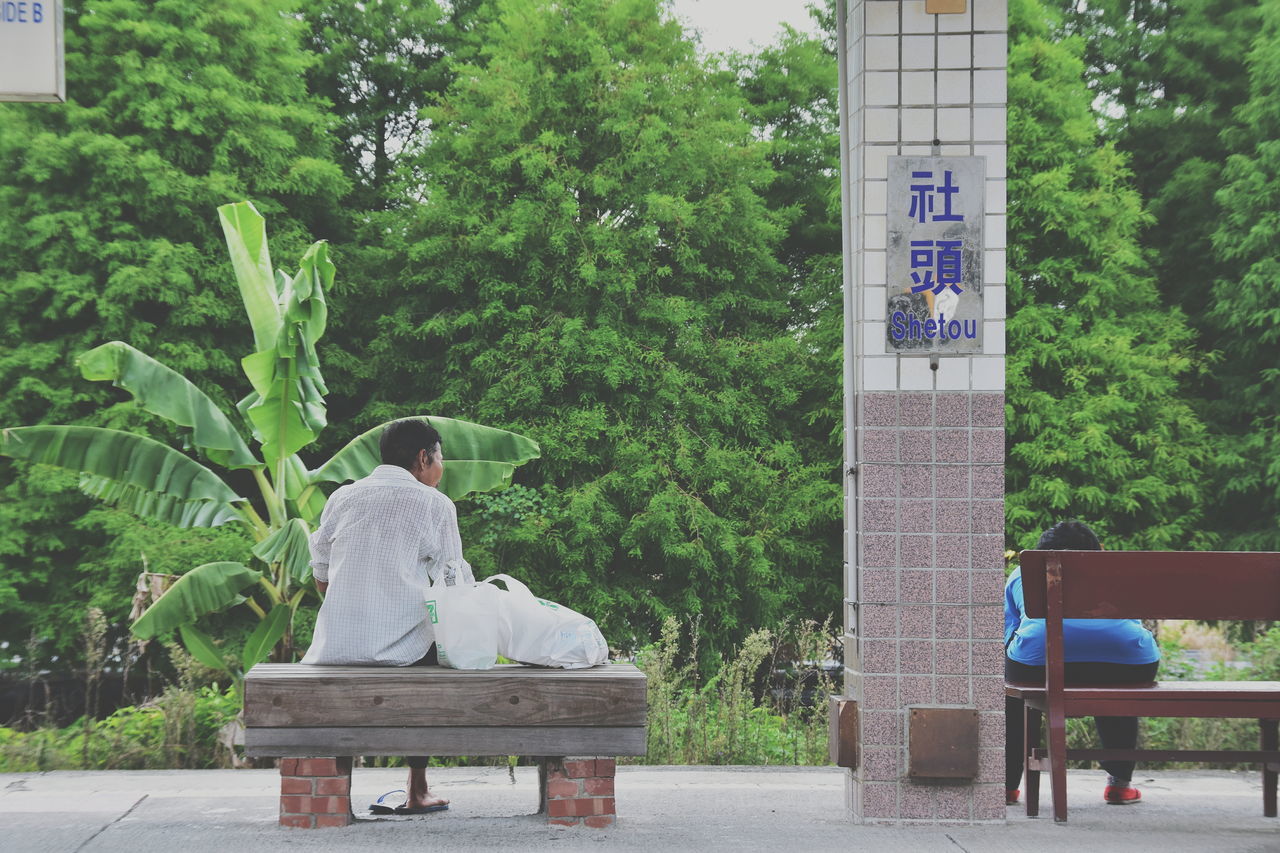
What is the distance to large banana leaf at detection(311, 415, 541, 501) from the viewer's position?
35.7 feet

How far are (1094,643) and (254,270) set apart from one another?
24.9ft

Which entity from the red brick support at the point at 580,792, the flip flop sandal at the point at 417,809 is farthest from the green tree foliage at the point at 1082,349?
the red brick support at the point at 580,792

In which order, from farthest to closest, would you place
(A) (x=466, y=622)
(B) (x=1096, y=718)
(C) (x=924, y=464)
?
(B) (x=1096, y=718) < (C) (x=924, y=464) < (A) (x=466, y=622)

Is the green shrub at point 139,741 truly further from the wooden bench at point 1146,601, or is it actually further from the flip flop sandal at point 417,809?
the wooden bench at point 1146,601

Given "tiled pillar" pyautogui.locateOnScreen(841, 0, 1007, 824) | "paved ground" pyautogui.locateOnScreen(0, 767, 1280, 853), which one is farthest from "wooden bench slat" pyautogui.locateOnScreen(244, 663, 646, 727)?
"tiled pillar" pyautogui.locateOnScreen(841, 0, 1007, 824)

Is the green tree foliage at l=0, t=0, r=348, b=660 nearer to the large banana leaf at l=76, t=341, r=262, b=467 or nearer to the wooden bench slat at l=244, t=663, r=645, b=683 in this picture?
the large banana leaf at l=76, t=341, r=262, b=467

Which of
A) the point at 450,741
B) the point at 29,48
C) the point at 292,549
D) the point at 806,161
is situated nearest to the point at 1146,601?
Result: the point at 450,741

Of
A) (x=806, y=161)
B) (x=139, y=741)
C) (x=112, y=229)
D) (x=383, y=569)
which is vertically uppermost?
(x=806, y=161)

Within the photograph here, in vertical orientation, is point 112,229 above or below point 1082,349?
above

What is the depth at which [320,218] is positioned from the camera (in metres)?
21.0

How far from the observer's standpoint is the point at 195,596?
10227mm

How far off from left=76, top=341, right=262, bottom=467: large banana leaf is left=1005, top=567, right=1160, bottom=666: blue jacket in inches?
258

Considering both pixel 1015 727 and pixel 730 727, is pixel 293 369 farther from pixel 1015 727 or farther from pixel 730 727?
pixel 1015 727

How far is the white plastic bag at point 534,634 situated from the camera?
18.4ft
